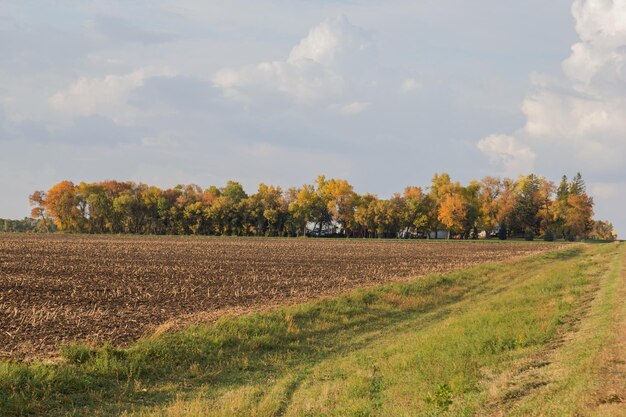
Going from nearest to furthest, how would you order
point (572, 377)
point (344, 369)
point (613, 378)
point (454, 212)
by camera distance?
point (613, 378), point (572, 377), point (344, 369), point (454, 212)

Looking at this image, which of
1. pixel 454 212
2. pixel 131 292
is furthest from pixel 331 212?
pixel 131 292

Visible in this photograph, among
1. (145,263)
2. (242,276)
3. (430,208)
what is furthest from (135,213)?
(242,276)

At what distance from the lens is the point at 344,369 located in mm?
16109

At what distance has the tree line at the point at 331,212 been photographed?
15575 centimetres

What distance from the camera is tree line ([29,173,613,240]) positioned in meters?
156

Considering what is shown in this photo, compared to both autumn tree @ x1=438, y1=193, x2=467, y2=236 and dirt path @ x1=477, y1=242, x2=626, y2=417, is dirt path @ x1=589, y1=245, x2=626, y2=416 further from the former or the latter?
autumn tree @ x1=438, y1=193, x2=467, y2=236

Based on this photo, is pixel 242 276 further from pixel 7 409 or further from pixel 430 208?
pixel 430 208

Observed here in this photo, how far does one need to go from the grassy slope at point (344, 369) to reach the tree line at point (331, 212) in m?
134

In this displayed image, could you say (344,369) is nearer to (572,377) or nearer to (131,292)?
(572,377)

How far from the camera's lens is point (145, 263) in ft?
160

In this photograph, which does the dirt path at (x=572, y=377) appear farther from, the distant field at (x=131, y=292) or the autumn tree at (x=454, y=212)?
the autumn tree at (x=454, y=212)

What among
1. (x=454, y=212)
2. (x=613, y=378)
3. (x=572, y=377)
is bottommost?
(x=572, y=377)

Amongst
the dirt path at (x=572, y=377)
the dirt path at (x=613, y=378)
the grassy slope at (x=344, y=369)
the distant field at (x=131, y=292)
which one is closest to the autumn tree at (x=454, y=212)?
the distant field at (x=131, y=292)

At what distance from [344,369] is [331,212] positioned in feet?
503
